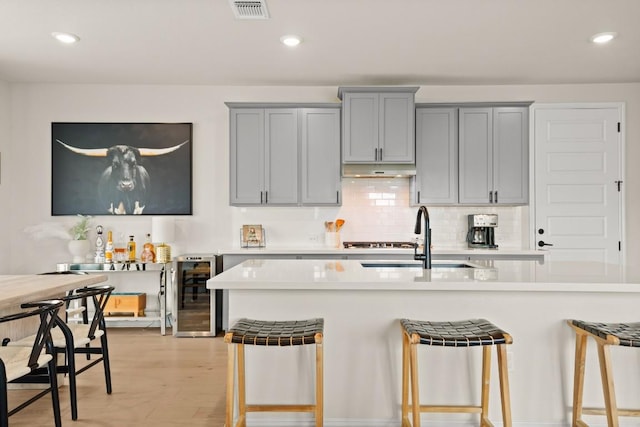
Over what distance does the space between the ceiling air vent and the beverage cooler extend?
2340 mm

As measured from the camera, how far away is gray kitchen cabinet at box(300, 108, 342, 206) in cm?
490

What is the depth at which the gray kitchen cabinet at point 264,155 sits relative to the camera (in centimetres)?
489

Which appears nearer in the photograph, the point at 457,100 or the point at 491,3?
the point at 491,3

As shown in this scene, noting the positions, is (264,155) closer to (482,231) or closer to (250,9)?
(250,9)

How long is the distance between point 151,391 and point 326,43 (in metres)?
2.99

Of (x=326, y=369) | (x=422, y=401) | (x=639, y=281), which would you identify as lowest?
(x=422, y=401)

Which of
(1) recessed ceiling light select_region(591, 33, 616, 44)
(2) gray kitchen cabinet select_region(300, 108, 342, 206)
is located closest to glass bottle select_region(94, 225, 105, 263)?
(2) gray kitchen cabinet select_region(300, 108, 342, 206)

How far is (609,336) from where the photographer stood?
6.64ft

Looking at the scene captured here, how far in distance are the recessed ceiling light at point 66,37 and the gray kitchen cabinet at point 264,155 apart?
155 centimetres

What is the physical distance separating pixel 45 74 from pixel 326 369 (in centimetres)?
439

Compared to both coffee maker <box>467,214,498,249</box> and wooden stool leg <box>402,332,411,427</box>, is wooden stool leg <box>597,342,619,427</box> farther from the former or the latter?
coffee maker <box>467,214,498,249</box>

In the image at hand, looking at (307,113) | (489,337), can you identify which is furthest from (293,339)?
(307,113)

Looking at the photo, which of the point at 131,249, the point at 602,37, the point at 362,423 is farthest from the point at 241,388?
the point at 602,37

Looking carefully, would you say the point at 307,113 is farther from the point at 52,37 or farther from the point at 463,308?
the point at 463,308
